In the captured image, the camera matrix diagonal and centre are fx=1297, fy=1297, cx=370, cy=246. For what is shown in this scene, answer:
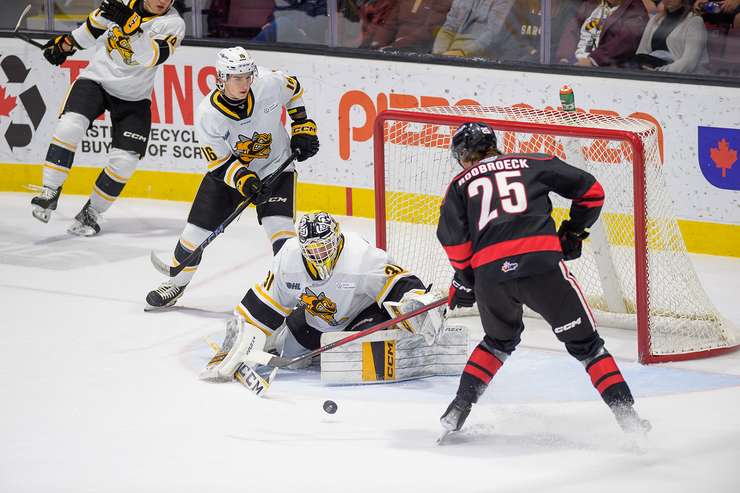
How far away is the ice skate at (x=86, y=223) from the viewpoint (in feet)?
22.7

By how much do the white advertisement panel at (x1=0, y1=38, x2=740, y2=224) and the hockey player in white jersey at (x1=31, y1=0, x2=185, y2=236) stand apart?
2.02ft

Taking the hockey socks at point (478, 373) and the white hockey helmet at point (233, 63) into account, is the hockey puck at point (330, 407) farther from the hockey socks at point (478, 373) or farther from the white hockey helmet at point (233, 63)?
the white hockey helmet at point (233, 63)

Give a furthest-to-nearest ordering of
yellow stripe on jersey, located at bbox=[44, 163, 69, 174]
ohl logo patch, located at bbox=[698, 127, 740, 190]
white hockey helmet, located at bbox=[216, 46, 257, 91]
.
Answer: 1. yellow stripe on jersey, located at bbox=[44, 163, 69, 174]
2. ohl logo patch, located at bbox=[698, 127, 740, 190]
3. white hockey helmet, located at bbox=[216, 46, 257, 91]

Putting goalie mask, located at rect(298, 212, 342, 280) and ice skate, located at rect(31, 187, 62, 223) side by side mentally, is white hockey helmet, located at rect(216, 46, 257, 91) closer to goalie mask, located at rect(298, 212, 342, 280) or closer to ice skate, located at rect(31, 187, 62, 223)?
goalie mask, located at rect(298, 212, 342, 280)

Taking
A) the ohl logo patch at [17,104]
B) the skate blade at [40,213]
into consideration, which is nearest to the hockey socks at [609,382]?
the skate blade at [40,213]

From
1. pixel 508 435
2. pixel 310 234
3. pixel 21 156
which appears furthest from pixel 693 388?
pixel 21 156

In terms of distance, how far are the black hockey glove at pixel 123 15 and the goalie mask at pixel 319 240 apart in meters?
2.45

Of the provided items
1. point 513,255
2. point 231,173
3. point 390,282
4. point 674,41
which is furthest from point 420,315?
point 674,41

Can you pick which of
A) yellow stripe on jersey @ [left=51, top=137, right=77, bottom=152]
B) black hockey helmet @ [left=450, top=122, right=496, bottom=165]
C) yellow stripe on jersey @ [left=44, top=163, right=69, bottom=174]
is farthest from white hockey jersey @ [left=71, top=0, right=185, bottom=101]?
black hockey helmet @ [left=450, top=122, right=496, bottom=165]

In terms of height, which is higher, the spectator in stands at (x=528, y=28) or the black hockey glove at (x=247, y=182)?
the spectator in stands at (x=528, y=28)

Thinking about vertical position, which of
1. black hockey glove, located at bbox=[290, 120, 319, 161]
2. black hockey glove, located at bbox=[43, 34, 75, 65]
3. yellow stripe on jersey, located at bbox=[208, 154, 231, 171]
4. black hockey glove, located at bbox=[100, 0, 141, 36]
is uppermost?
black hockey glove, located at bbox=[100, 0, 141, 36]

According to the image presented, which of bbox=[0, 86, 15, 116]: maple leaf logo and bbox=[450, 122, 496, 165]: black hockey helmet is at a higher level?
bbox=[450, 122, 496, 165]: black hockey helmet

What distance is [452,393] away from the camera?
14.5ft

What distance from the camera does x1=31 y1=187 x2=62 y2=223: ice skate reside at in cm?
651
